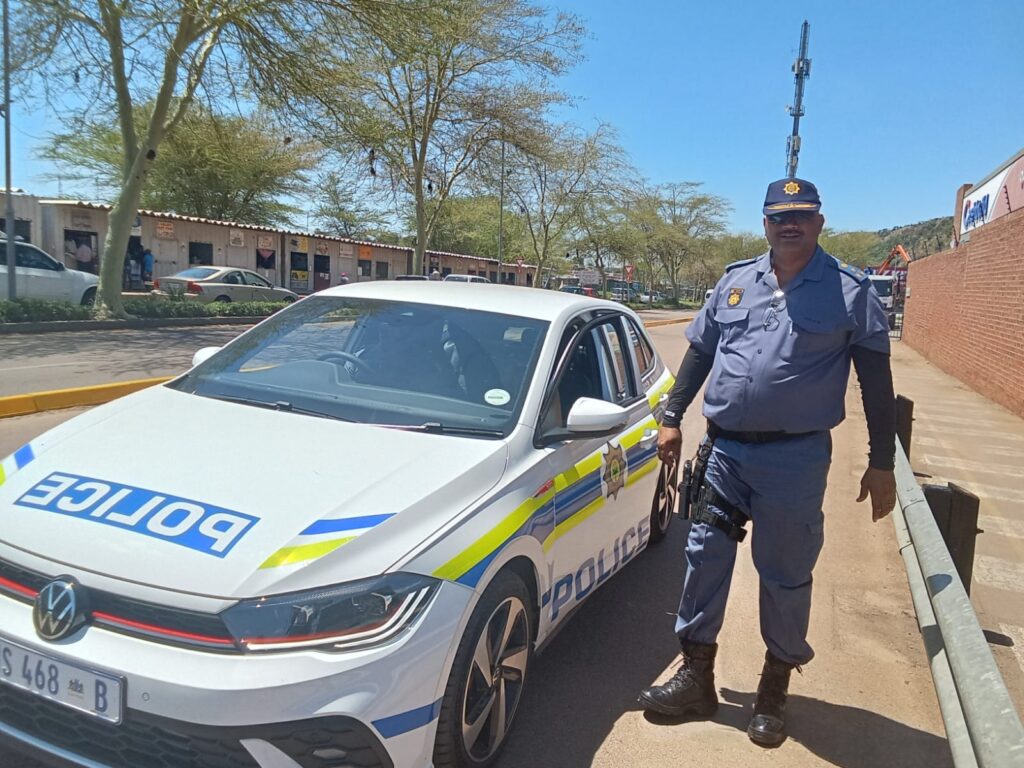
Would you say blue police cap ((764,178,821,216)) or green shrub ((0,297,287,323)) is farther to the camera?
green shrub ((0,297,287,323))

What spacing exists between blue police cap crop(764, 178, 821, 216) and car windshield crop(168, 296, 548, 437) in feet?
3.51

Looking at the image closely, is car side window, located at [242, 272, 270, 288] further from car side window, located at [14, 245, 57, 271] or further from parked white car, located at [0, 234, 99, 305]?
car side window, located at [14, 245, 57, 271]

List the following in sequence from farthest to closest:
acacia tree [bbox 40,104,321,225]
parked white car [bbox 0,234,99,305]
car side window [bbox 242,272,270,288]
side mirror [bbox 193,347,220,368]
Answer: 1. acacia tree [bbox 40,104,321,225]
2. car side window [bbox 242,272,270,288]
3. parked white car [bbox 0,234,99,305]
4. side mirror [bbox 193,347,220,368]

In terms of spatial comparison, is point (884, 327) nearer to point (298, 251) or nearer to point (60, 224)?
point (60, 224)

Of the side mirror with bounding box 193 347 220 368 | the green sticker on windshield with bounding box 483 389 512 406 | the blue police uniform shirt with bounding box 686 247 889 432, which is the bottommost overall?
the green sticker on windshield with bounding box 483 389 512 406

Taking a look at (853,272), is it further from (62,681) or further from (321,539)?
(62,681)

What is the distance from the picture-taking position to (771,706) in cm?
297

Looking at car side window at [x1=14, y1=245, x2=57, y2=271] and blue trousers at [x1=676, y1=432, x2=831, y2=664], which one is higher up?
car side window at [x1=14, y1=245, x2=57, y2=271]

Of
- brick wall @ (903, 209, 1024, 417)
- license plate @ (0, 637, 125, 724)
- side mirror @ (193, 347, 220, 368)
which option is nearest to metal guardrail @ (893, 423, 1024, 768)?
license plate @ (0, 637, 125, 724)

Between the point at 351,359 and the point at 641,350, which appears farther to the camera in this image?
the point at 641,350

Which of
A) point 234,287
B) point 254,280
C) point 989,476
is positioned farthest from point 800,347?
point 254,280

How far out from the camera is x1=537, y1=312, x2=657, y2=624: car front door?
2961mm

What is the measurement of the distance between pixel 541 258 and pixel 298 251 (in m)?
16.5

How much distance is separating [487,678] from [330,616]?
0.68 meters
